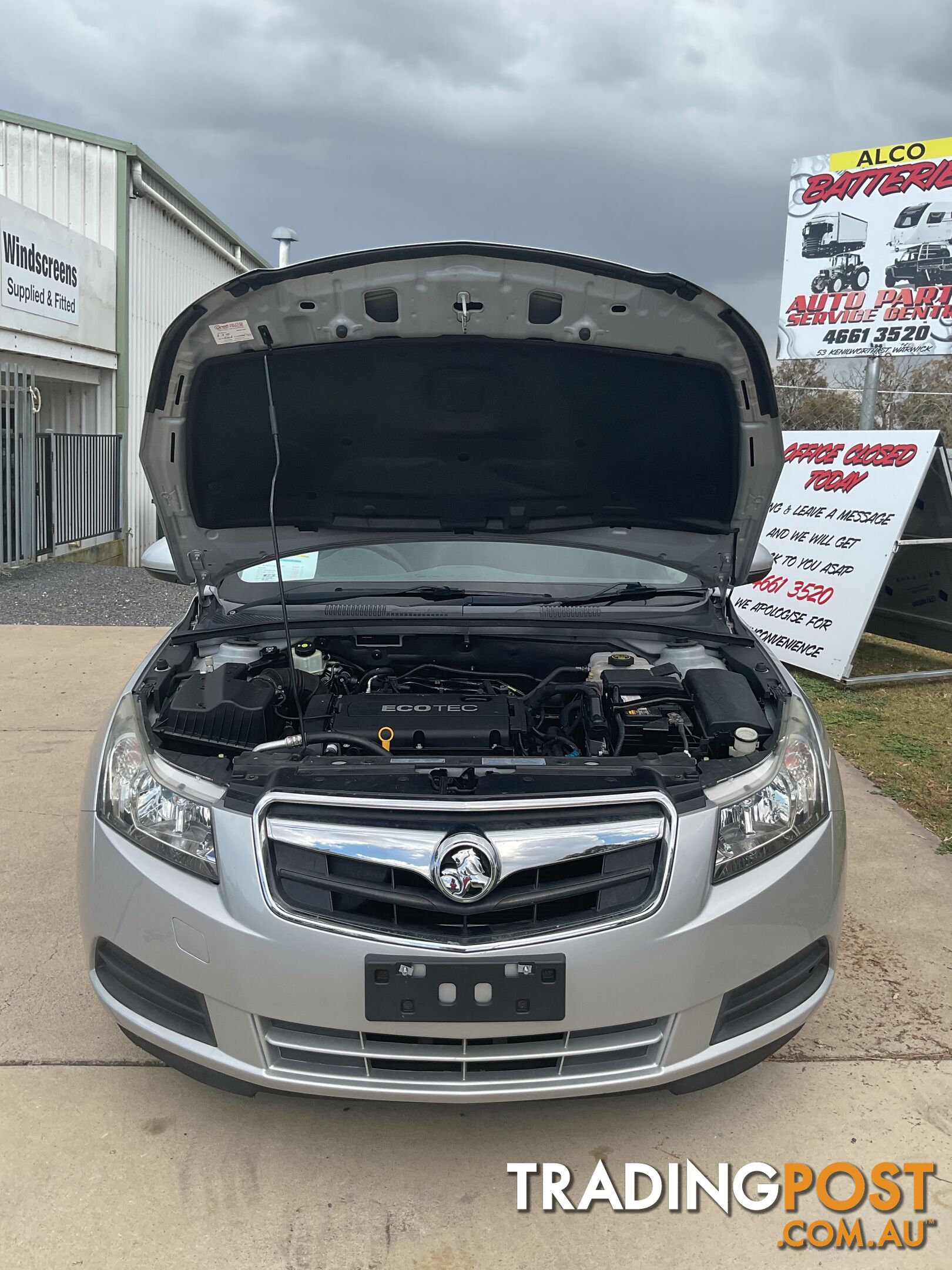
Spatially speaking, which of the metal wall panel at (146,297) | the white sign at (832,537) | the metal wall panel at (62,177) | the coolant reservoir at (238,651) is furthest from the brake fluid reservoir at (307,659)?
the metal wall panel at (62,177)

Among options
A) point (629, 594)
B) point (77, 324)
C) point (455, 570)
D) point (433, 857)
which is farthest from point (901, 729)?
point (77, 324)

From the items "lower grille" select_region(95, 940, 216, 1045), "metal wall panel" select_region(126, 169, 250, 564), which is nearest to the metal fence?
"metal wall panel" select_region(126, 169, 250, 564)

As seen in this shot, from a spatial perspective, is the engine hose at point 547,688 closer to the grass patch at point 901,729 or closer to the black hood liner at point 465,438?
the black hood liner at point 465,438

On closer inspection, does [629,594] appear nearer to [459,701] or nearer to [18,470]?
[459,701]

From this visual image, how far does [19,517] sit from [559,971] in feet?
34.5

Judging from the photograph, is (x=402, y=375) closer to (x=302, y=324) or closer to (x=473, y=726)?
(x=302, y=324)

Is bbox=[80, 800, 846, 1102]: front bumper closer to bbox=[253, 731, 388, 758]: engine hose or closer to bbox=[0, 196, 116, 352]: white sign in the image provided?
bbox=[253, 731, 388, 758]: engine hose

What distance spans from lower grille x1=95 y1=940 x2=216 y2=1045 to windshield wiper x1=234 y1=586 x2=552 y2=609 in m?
1.40

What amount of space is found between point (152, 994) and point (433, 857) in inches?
27.8

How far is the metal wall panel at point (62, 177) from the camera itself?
1281cm

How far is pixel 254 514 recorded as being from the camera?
10.9ft

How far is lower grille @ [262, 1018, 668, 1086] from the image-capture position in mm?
1956

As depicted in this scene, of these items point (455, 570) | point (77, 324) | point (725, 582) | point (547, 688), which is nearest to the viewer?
point (547, 688)
